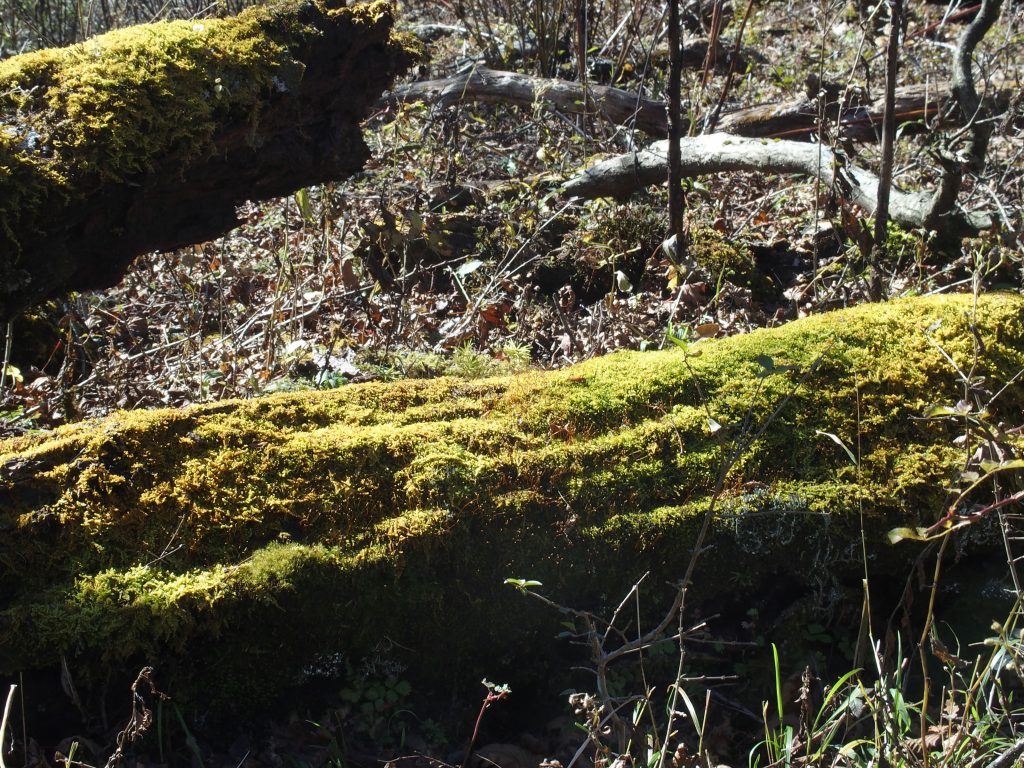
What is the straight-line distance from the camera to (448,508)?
2549 mm

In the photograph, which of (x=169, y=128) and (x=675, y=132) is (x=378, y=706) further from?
(x=675, y=132)

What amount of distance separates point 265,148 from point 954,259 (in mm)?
4140

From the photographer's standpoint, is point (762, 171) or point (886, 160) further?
point (762, 171)

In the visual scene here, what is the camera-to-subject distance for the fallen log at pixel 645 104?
6.89 m

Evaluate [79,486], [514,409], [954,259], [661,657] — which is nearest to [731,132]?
[954,259]

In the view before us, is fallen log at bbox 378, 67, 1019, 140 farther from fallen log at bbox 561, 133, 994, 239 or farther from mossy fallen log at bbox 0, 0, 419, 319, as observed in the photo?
mossy fallen log at bbox 0, 0, 419, 319

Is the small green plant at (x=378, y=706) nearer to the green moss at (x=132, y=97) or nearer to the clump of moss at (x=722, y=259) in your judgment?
the green moss at (x=132, y=97)

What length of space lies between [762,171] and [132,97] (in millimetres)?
4279

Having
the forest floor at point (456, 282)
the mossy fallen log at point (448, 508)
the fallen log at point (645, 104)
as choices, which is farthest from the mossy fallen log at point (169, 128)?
the fallen log at point (645, 104)

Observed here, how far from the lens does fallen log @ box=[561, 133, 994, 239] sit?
5.25 metres

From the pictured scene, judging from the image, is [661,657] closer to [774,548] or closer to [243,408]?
[774,548]

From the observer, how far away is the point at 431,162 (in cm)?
701

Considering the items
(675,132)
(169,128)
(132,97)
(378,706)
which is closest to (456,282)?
(675,132)

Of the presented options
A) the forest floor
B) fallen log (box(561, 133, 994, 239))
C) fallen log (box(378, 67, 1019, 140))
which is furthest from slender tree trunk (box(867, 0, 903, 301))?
fallen log (box(378, 67, 1019, 140))
